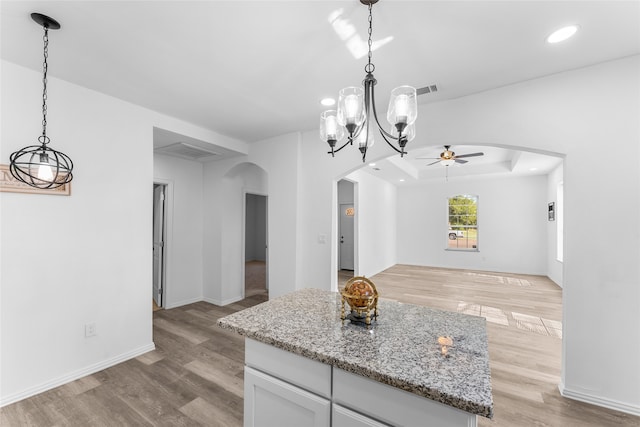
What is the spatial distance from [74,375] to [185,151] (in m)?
2.98

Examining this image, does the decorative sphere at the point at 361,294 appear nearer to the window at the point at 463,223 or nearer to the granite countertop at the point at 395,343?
the granite countertop at the point at 395,343

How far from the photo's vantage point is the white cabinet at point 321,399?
1016mm

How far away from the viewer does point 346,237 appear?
825 centimetres

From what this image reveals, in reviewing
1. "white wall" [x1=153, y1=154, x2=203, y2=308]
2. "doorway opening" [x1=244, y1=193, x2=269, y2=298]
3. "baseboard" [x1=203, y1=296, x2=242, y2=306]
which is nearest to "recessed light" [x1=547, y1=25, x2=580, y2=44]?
"white wall" [x1=153, y1=154, x2=203, y2=308]

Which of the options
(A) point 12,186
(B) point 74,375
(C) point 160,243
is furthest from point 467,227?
(A) point 12,186

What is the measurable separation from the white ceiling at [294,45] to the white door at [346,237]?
542cm

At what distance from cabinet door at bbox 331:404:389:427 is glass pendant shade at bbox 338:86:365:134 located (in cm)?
139

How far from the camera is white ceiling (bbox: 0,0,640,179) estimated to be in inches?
64.8

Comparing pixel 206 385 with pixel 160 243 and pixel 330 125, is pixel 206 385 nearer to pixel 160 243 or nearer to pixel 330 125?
pixel 330 125

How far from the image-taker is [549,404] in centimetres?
219

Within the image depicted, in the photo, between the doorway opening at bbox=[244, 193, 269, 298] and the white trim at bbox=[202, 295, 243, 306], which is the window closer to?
the white trim at bbox=[202, 295, 243, 306]

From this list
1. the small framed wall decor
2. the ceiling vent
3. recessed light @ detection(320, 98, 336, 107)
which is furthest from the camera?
the ceiling vent

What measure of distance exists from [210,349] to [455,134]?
139 inches

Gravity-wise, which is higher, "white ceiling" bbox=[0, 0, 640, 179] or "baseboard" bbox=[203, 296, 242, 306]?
"white ceiling" bbox=[0, 0, 640, 179]
